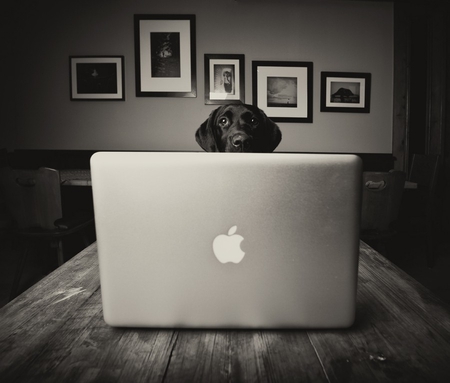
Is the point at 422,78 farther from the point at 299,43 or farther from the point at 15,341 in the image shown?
the point at 15,341

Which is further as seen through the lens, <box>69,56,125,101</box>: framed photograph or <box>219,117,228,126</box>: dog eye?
<box>69,56,125,101</box>: framed photograph

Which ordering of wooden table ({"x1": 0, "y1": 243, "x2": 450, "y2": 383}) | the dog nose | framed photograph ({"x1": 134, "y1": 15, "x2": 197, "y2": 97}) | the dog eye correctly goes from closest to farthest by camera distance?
wooden table ({"x1": 0, "y1": 243, "x2": 450, "y2": 383}) → the dog nose → the dog eye → framed photograph ({"x1": 134, "y1": 15, "x2": 197, "y2": 97})

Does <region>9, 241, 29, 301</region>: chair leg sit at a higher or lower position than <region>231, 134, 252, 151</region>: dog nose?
lower

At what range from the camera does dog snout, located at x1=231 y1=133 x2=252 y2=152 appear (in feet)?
5.08

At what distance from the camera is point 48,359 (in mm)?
488

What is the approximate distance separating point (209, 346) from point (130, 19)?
400 cm

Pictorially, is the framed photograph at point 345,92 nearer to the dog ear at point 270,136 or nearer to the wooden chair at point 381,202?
the wooden chair at point 381,202

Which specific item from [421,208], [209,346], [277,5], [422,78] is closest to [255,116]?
[209,346]

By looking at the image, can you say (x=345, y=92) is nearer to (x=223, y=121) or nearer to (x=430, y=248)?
(x=430, y=248)

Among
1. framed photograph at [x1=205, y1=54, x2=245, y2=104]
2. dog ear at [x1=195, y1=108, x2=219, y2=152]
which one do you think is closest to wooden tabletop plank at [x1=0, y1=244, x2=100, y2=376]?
dog ear at [x1=195, y1=108, x2=219, y2=152]

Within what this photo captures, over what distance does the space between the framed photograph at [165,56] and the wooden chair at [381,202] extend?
2432 mm

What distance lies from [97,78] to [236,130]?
2781 mm

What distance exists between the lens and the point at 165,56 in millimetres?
3703

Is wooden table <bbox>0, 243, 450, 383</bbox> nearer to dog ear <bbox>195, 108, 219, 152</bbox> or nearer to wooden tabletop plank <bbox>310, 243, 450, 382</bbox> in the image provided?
wooden tabletop plank <bbox>310, 243, 450, 382</bbox>
